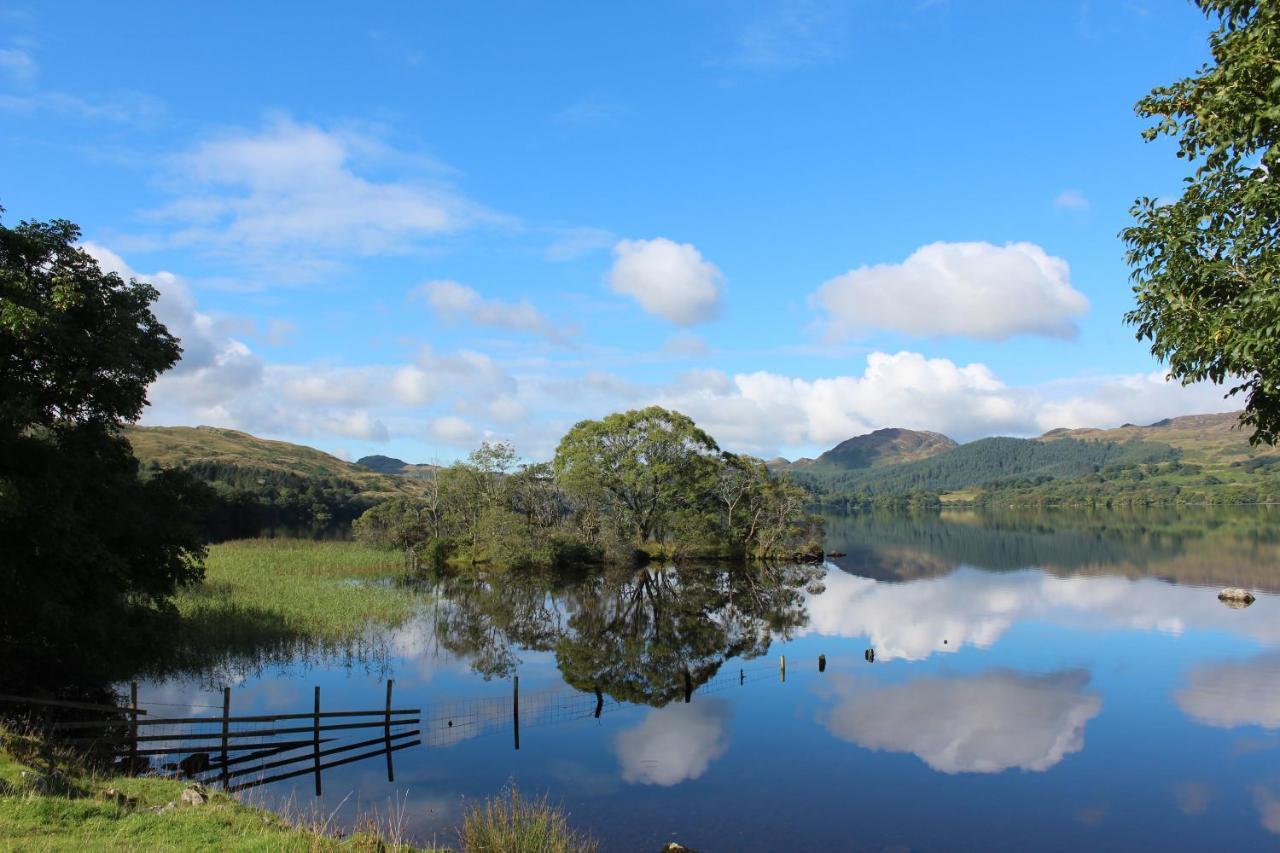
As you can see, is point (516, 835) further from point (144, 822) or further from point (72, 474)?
point (72, 474)

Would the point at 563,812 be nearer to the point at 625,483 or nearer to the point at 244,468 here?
the point at 625,483

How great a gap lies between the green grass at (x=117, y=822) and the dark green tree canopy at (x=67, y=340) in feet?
38.0

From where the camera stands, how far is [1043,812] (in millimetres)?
21688

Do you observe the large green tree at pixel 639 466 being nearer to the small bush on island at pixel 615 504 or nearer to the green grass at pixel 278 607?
the small bush on island at pixel 615 504

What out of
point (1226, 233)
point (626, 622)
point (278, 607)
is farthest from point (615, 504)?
point (1226, 233)

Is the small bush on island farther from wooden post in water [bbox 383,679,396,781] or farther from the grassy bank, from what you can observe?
the grassy bank

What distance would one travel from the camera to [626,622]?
5244 cm

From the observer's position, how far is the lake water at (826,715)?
21250 millimetres

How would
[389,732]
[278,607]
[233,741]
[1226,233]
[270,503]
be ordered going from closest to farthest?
[1226,233] < [233,741] < [389,732] < [278,607] < [270,503]

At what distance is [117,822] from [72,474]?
14.8 metres

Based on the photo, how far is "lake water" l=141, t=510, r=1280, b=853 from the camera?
21.2 meters

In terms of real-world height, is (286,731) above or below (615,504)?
below

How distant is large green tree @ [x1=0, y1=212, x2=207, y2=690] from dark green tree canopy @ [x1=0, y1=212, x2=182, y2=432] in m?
0.04

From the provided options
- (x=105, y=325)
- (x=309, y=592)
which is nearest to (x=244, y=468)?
(x=309, y=592)
